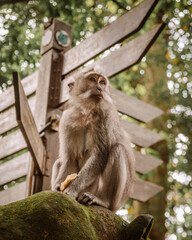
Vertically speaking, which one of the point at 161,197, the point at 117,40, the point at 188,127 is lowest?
the point at 188,127

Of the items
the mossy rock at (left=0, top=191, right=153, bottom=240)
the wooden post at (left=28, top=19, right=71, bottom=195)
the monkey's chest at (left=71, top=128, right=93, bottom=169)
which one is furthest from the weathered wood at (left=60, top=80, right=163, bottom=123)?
the mossy rock at (left=0, top=191, right=153, bottom=240)

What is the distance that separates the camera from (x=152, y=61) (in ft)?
26.7

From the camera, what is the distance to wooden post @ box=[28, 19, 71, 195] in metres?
4.22

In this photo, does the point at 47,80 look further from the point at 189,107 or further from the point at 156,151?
the point at 189,107

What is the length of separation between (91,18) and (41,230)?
21.0ft

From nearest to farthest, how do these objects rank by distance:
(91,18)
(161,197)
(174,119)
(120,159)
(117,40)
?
(120,159), (117,40), (161,197), (91,18), (174,119)

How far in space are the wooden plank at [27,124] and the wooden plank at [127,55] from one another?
0.67m

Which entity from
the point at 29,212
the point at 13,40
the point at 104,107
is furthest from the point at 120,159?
the point at 13,40

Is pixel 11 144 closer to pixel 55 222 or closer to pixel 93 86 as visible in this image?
pixel 93 86

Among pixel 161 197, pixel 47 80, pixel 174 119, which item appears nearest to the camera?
pixel 47 80

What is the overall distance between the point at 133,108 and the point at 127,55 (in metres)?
1.10

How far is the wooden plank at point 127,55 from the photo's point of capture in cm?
360

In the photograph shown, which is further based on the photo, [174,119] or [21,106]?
[174,119]

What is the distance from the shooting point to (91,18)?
759cm
